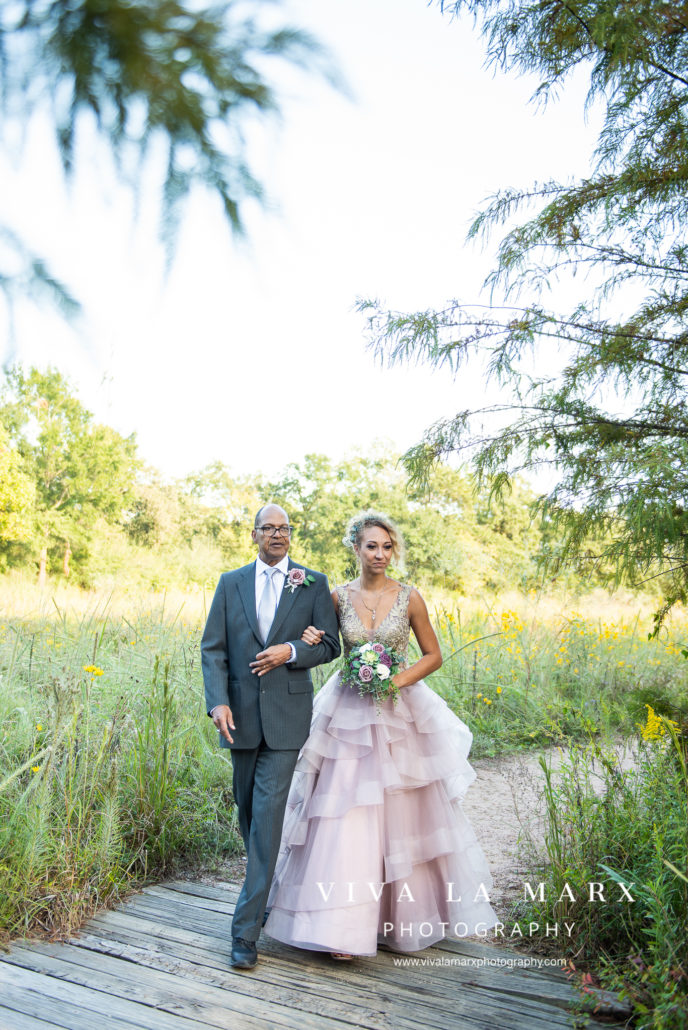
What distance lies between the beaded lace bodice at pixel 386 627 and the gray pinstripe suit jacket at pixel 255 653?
10cm

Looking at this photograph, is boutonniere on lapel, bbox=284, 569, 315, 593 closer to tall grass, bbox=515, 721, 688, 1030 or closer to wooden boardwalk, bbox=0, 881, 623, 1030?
tall grass, bbox=515, 721, 688, 1030

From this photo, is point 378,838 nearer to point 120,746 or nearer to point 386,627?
point 386,627

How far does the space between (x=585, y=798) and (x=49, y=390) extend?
3.16 m

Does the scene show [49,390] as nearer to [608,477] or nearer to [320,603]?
[320,603]

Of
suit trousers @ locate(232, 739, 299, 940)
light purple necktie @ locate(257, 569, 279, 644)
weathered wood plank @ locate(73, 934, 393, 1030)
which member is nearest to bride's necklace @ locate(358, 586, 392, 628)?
light purple necktie @ locate(257, 569, 279, 644)

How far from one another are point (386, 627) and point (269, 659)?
1.99 feet

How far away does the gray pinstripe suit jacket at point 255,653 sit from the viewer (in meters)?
3.44

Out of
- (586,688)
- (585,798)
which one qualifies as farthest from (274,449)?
(585,798)

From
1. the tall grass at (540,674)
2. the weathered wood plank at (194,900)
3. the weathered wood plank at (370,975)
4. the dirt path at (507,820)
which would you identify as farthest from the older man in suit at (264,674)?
the tall grass at (540,674)

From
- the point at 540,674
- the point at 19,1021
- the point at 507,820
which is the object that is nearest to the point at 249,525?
the point at 540,674

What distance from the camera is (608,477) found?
3895 mm

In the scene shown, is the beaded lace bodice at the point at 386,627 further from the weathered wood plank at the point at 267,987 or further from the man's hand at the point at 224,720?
the weathered wood plank at the point at 267,987

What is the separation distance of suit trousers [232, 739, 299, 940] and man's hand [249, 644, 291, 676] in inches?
12.1

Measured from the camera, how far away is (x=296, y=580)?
11.8ft
